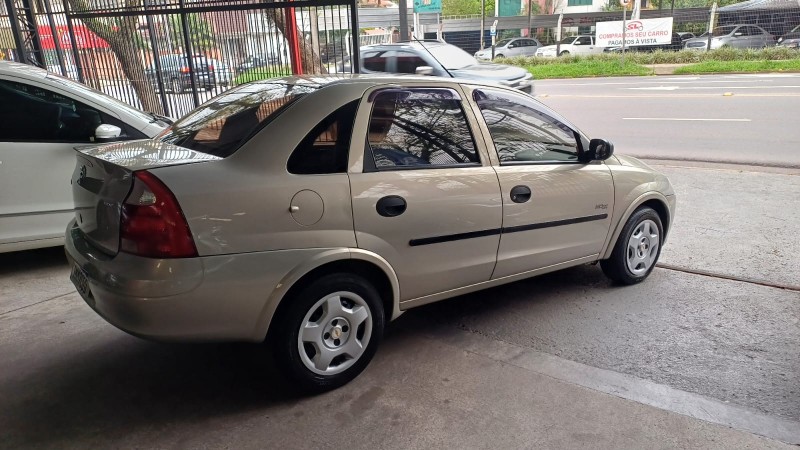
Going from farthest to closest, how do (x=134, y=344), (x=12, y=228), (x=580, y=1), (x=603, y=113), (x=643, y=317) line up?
1. (x=580, y=1)
2. (x=603, y=113)
3. (x=12, y=228)
4. (x=643, y=317)
5. (x=134, y=344)

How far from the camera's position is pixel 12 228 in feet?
15.1

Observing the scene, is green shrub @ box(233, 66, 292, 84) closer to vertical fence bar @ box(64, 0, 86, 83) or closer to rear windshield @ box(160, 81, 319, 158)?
vertical fence bar @ box(64, 0, 86, 83)

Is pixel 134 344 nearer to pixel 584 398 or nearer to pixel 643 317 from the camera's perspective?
pixel 584 398

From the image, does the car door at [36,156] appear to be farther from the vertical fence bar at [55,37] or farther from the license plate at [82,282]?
the vertical fence bar at [55,37]

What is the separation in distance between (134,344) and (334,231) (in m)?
1.66

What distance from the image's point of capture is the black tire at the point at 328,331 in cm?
282

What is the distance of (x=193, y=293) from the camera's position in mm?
2572

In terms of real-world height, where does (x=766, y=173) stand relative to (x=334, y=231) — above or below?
below

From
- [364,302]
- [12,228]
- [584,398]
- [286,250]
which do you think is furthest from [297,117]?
[12,228]

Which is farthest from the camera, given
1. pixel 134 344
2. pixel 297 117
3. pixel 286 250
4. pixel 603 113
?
pixel 603 113

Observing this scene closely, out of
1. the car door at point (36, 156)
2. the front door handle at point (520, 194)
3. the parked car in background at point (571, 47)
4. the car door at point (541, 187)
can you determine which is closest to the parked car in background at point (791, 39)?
the parked car in background at point (571, 47)

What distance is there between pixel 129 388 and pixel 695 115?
13257mm

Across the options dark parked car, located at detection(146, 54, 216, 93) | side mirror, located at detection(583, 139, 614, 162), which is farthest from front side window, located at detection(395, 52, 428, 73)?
side mirror, located at detection(583, 139, 614, 162)

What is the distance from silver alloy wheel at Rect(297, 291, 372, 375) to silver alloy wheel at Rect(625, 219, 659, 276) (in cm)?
231
